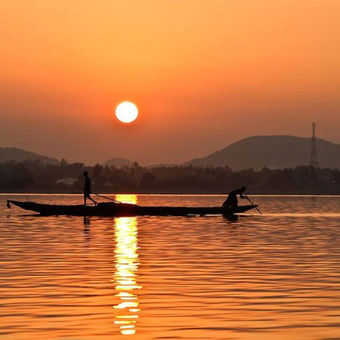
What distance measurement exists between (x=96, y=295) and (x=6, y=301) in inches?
88.4

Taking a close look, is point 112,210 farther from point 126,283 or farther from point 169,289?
point 169,289

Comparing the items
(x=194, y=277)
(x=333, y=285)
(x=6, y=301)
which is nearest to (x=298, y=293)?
(x=333, y=285)

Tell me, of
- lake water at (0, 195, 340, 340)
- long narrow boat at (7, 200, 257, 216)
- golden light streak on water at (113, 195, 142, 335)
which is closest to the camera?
lake water at (0, 195, 340, 340)

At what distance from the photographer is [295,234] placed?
2084 inches

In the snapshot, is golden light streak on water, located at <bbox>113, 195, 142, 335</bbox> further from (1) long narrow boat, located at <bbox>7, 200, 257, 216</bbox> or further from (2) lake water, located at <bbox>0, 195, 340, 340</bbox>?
(1) long narrow boat, located at <bbox>7, 200, 257, 216</bbox>

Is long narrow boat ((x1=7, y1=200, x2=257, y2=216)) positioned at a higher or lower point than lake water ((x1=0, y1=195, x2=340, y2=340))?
higher

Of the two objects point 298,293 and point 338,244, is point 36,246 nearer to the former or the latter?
point 338,244

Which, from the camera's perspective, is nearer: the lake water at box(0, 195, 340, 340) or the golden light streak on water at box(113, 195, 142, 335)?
the lake water at box(0, 195, 340, 340)

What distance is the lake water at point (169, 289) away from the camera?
1889 centimetres

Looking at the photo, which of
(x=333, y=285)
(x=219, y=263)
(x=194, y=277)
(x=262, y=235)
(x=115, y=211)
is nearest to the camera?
(x=333, y=285)

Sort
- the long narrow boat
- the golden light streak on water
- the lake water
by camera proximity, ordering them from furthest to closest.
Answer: the long narrow boat → the golden light streak on water → the lake water

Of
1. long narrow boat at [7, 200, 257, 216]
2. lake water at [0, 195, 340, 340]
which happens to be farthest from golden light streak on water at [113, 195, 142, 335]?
long narrow boat at [7, 200, 257, 216]

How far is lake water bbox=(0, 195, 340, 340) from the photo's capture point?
62.0ft

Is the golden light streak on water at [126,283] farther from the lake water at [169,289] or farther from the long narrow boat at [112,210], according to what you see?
the long narrow boat at [112,210]
